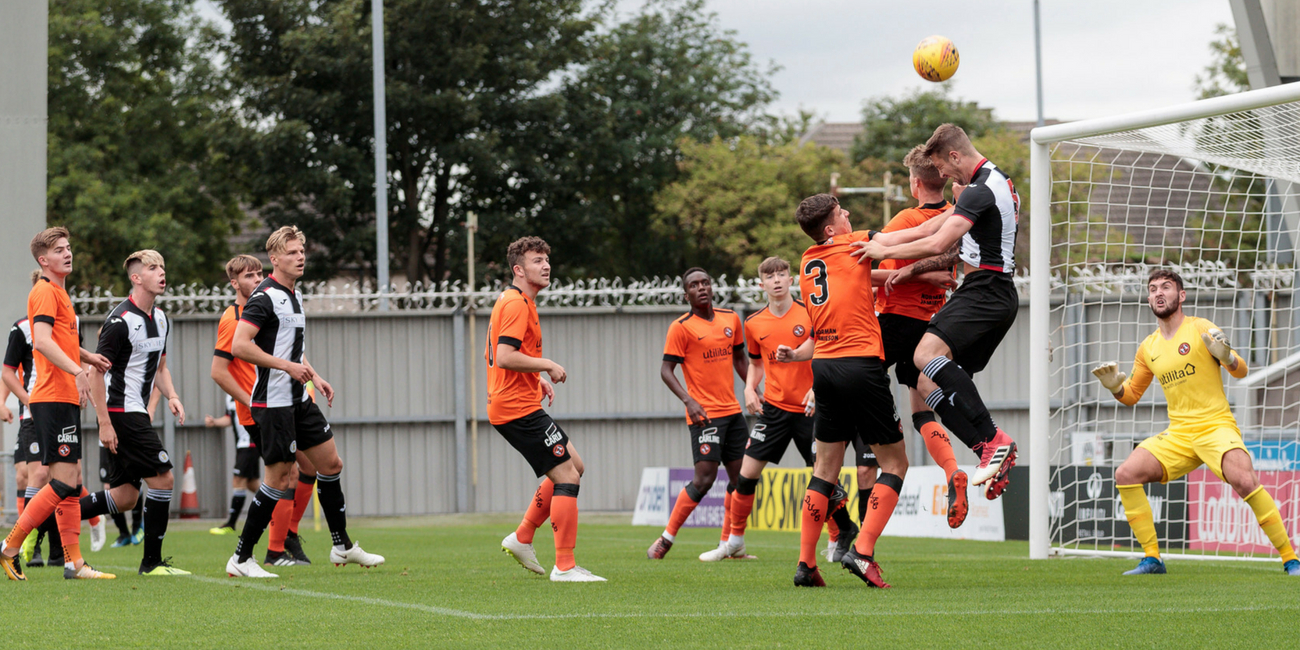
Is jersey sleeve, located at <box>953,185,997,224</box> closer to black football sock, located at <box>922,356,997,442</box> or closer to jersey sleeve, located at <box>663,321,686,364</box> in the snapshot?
black football sock, located at <box>922,356,997,442</box>

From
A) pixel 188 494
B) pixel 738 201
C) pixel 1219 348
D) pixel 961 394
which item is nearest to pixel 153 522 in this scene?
pixel 961 394

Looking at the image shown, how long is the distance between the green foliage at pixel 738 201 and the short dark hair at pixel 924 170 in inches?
1102

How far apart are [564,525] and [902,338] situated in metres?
2.28

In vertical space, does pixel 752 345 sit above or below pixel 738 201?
below

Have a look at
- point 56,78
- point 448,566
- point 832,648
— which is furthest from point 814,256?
point 56,78

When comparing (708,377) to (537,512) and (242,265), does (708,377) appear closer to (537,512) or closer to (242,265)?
(537,512)

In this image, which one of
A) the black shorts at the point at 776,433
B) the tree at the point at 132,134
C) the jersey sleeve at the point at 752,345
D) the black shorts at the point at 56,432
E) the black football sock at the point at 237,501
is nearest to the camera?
the black shorts at the point at 56,432

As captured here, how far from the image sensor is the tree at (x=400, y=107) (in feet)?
106

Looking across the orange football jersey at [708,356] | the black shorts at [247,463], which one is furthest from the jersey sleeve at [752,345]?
the black shorts at [247,463]

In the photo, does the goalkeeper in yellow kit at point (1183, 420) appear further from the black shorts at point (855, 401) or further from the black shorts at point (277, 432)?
the black shorts at point (277, 432)

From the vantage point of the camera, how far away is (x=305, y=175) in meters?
32.4

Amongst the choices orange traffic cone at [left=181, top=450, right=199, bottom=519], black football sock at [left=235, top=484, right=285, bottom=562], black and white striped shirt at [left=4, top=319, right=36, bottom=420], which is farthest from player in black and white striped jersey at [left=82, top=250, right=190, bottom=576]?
orange traffic cone at [left=181, top=450, right=199, bottom=519]

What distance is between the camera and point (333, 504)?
29.2ft

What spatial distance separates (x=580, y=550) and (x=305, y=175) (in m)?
22.9
